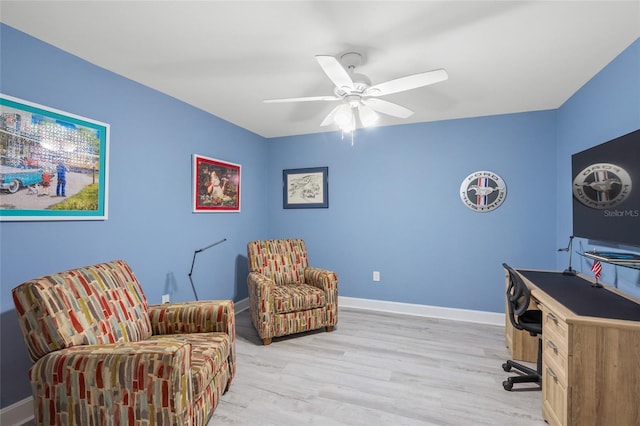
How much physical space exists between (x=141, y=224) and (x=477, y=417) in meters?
2.94

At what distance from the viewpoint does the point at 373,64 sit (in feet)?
7.31

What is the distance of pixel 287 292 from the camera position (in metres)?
3.11

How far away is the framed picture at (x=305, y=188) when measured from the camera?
4191 millimetres

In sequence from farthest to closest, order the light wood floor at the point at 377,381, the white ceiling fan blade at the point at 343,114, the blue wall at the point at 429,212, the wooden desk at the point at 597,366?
the blue wall at the point at 429,212, the white ceiling fan blade at the point at 343,114, the light wood floor at the point at 377,381, the wooden desk at the point at 597,366

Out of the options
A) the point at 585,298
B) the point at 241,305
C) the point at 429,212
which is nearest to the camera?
the point at 585,298

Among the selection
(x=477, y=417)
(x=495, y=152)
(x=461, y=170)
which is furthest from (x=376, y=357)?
(x=495, y=152)

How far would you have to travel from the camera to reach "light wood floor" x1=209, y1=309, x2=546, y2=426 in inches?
73.4

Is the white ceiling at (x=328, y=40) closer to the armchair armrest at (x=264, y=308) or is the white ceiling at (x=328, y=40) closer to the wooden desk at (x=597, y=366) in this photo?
the wooden desk at (x=597, y=366)

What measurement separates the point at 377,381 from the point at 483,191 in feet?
8.06

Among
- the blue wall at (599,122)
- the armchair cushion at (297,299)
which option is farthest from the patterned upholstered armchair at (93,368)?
the blue wall at (599,122)

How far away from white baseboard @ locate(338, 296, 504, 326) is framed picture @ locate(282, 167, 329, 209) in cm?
141

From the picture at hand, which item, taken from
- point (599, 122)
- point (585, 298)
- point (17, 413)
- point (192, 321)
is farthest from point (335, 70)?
point (17, 413)

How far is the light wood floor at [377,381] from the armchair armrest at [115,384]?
0.61 meters

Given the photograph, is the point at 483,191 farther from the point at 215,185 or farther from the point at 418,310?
the point at 215,185
